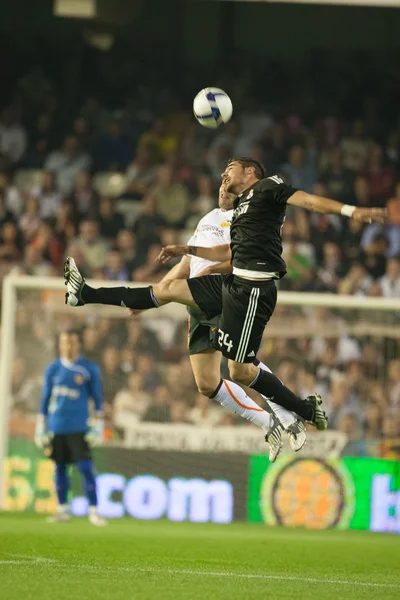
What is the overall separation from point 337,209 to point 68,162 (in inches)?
449

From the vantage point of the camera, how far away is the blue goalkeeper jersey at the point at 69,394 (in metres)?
11.7

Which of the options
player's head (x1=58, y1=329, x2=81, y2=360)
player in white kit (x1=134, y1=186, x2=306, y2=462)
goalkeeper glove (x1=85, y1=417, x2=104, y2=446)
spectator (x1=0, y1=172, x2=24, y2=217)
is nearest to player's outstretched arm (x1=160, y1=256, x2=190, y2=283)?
player in white kit (x1=134, y1=186, x2=306, y2=462)

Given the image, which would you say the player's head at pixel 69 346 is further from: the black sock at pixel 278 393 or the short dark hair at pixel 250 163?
the short dark hair at pixel 250 163

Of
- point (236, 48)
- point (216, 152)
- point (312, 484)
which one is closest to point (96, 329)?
point (312, 484)

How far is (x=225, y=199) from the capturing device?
8344 mm

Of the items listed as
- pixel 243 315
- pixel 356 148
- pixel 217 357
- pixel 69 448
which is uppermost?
pixel 356 148

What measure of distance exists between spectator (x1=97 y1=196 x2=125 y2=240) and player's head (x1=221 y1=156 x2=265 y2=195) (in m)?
8.24

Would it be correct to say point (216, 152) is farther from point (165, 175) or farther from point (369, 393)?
point (369, 393)

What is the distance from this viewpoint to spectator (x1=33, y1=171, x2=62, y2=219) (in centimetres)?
1673

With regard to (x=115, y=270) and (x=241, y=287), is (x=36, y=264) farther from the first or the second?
(x=241, y=287)

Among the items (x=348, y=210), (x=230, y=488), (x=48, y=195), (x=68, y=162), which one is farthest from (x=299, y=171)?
(x=348, y=210)

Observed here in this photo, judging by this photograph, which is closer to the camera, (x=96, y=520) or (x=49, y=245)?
(x=96, y=520)

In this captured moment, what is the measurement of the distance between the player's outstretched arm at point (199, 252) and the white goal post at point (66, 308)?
14.0ft

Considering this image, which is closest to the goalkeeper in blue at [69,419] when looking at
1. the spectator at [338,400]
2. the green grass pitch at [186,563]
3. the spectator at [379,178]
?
the green grass pitch at [186,563]
